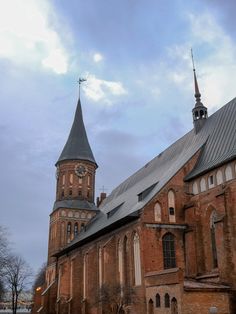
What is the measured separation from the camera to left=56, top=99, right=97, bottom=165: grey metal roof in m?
59.6

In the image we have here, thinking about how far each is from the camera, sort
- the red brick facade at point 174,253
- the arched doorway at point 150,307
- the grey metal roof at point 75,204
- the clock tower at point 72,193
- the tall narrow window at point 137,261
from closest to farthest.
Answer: the red brick facade at point 174,253 < the arched doorway at point 150,307 < the tall narrow window at point 137,261 < the clock tower at point 72,193 < the grey metal roof at point 75,204

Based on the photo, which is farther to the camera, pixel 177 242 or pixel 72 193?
pixel 72 193

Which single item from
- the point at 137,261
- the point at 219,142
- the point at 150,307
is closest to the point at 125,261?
the point at 137,261

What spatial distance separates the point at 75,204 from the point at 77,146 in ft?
29.5

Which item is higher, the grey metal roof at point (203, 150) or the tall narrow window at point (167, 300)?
the grey metal roof at point (203, 150)

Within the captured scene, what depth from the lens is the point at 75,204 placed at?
185 ft

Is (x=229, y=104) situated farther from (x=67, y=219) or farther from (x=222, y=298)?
(x=67, y=219)

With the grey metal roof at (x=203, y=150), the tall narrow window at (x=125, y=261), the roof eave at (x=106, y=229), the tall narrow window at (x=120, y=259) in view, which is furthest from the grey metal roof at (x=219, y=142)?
the tall narrow window at (x=120, y=259)

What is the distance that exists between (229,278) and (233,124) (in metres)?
11.5

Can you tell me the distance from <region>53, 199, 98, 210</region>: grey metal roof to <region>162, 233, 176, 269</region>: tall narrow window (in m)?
28.5

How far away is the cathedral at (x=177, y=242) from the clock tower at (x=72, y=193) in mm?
12838

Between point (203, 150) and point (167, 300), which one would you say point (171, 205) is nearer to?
point (203, 150)

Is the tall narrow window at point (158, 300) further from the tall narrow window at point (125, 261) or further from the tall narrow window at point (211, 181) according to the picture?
the tall narrow window at point (211, 181)

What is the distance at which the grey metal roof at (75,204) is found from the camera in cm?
5606
